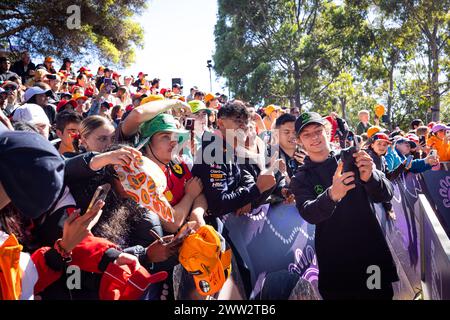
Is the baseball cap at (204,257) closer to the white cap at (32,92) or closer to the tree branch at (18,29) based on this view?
the white cap at (32,92)

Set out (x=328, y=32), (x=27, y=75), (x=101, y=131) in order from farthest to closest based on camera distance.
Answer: (x=328, y=32), (x=27, y=75), (x=101, y=131)

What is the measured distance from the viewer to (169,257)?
98.1 inches

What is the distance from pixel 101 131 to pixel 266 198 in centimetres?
133

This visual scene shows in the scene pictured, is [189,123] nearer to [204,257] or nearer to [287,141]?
[287,141]

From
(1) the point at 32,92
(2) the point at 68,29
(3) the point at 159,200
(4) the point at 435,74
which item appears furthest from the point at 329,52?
(3) the point at 159,200

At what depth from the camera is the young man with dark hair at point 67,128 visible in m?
4.27

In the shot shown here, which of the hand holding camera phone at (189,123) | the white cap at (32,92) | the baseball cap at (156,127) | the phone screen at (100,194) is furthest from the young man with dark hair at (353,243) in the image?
the white cap at (32,92)

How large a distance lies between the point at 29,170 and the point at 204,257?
1.11 meters

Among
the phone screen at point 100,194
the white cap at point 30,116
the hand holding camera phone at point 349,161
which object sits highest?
the white cap at point 30,116

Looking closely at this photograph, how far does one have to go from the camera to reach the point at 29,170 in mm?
1389

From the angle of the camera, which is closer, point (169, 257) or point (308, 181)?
point (169, 257)

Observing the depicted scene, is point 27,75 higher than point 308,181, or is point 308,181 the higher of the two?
point 27,75
